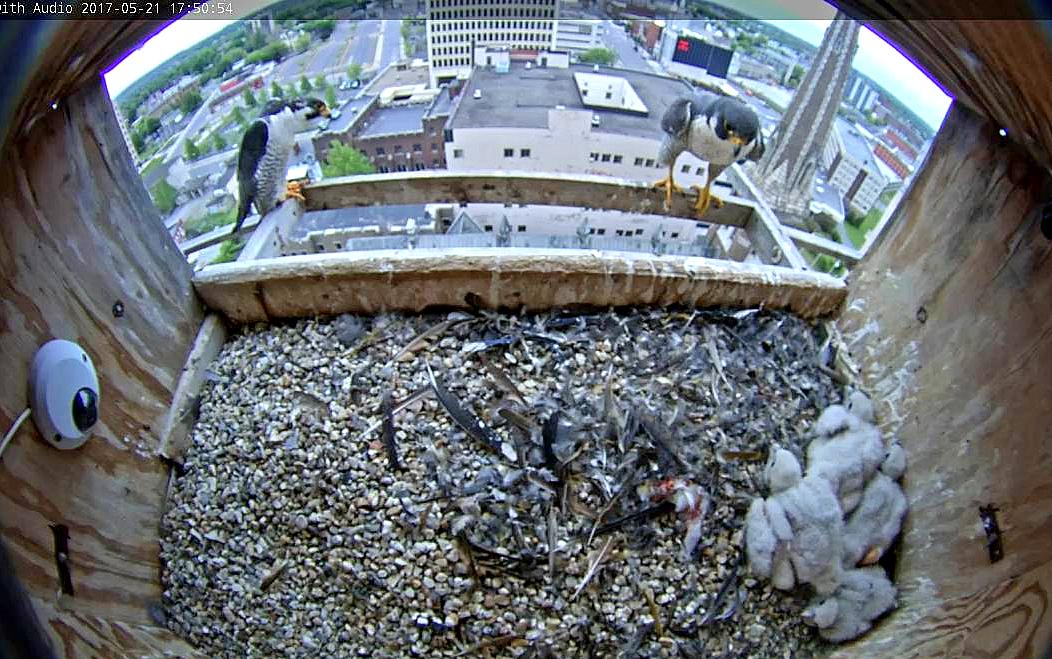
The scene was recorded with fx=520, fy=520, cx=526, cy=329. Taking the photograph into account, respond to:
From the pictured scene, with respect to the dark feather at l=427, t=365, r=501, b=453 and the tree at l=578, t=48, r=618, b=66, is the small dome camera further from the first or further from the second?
the tree at l=578, t=48, r=618, b=66

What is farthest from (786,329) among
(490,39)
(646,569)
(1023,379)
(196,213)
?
(490,39)

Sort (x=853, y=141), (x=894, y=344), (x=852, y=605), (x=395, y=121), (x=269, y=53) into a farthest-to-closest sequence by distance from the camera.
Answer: (x=853, y=141), (x=395, y=121), (x=269, y=53), (x=894, y=344), (x=852, y=605)

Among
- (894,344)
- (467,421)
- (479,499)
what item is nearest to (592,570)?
(479,499)

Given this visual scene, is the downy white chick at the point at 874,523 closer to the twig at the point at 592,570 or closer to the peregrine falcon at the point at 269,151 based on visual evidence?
the twig at the point at 592,570

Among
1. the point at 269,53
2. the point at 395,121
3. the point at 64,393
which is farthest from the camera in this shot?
the point at 395,121

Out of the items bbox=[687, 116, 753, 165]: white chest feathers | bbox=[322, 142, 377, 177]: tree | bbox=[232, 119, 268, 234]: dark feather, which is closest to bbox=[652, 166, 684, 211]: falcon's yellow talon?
bbox=[687, 116, 753, 165]: white chest feathers

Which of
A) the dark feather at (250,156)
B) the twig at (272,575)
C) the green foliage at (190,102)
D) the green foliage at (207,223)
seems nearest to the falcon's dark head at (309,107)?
the dark feather at (250,156)

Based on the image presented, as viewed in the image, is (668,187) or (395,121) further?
(395,121)

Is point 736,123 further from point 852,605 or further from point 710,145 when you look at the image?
point 852,605
